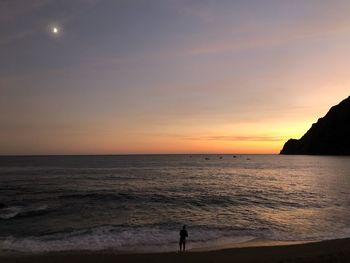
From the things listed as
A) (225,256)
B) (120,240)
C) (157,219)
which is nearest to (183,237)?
(225,256)

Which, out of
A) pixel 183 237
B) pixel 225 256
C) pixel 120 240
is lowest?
pixel 120 240

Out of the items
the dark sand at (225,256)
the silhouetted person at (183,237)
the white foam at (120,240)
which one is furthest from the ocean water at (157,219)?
the dark sand at (225,256)

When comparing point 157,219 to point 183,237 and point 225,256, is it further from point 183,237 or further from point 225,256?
point 225,256

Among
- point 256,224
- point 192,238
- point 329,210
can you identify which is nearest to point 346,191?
point 329,210

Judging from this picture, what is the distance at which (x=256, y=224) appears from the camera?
33.3m

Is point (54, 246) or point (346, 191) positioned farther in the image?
point (346, 191)

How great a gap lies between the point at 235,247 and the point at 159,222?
1092 centimetres

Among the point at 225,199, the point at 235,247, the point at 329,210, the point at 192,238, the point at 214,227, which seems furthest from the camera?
the point at 225,199

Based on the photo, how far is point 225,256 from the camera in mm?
21984

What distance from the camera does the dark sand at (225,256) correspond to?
21.0 m

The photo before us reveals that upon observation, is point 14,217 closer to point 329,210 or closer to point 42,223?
point 42,223

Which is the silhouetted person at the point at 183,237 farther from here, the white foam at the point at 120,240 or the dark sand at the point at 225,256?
the white foam at the point at 120,240

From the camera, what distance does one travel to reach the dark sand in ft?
68.9

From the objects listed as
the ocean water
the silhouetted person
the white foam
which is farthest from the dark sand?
the ocean water
